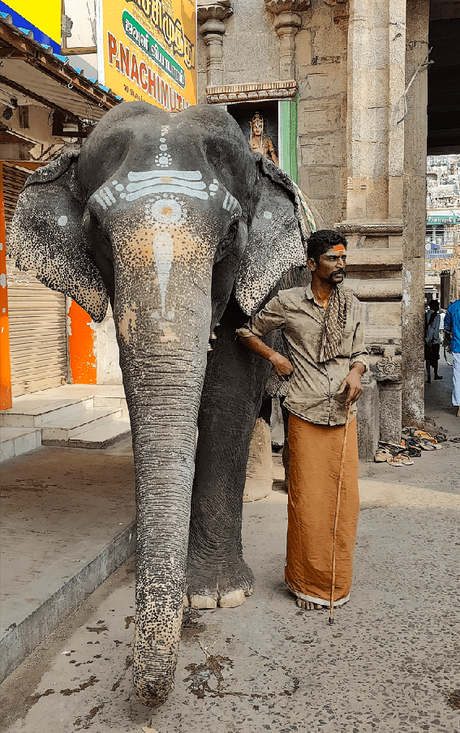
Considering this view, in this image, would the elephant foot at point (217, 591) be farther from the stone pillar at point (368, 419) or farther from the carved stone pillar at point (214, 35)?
the carved stone pillar at point (214, 35)

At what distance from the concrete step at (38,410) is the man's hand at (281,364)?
3.79 m

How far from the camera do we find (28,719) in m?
2.43

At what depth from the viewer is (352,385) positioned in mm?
3127

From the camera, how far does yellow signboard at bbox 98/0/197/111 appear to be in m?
5.89

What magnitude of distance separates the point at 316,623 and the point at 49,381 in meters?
5.38

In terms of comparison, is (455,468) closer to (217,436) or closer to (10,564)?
(217,436)

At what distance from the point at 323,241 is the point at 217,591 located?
1.79 metres

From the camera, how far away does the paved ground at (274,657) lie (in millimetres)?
2438

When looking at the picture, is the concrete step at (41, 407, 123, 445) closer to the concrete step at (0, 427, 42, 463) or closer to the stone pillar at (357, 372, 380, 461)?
the concrete step at (0, 427, 42, 463)

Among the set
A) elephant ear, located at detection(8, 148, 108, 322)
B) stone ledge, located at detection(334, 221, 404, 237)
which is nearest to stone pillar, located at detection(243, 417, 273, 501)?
elephant ear, located at detection(8, 148, 108, 322)

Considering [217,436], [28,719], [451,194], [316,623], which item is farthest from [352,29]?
[451,194]

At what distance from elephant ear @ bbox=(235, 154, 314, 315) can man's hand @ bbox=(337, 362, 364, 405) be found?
21.8 inches

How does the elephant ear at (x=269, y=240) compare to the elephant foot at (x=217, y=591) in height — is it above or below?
above

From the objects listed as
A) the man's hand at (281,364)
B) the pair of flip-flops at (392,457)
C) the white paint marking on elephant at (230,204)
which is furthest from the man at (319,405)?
the pair of flip-flops at (392,457)
